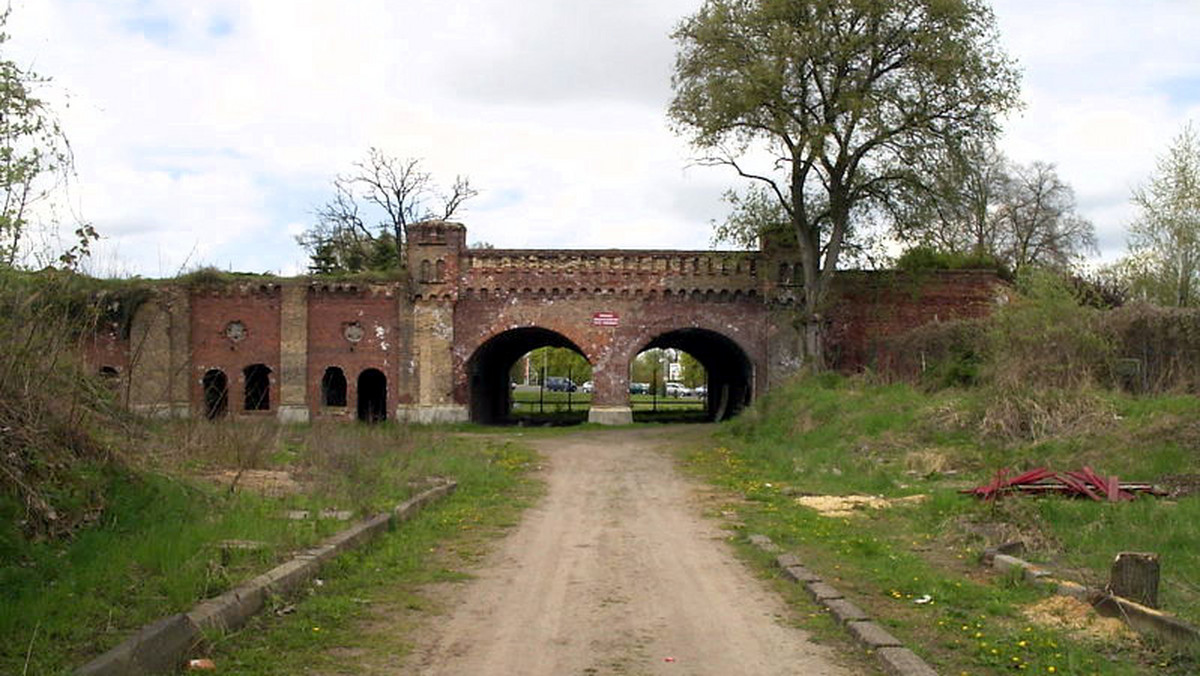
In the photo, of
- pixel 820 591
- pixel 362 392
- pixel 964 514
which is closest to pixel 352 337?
pixel 362 392

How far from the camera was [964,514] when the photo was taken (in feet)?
43.0

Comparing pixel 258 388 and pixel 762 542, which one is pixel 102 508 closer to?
pixel 762 542

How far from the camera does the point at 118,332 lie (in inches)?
1371

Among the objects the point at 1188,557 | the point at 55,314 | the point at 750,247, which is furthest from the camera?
the point at 750,247

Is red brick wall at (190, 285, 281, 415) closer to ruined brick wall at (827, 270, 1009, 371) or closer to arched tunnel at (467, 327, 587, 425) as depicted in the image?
arched tunnel at (467, 327, 587, 425)

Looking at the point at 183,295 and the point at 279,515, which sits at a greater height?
the point at 183,295

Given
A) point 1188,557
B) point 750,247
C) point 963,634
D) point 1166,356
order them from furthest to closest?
point 750,247
point 1166,356
point 1188,557
point 963,634

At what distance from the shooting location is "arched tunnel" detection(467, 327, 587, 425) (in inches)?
1396

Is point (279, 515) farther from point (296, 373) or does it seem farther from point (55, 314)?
point (296, 373)

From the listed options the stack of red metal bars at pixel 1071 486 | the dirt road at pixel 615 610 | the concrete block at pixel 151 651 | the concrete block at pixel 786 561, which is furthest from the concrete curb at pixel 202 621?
the stack of red metal bars at pixel 1071 486

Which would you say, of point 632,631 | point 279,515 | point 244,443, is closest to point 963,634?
point 632,631

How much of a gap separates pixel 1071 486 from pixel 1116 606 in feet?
17.0

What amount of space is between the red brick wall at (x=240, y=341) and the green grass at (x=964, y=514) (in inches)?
642

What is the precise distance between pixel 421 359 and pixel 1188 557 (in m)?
27.1
